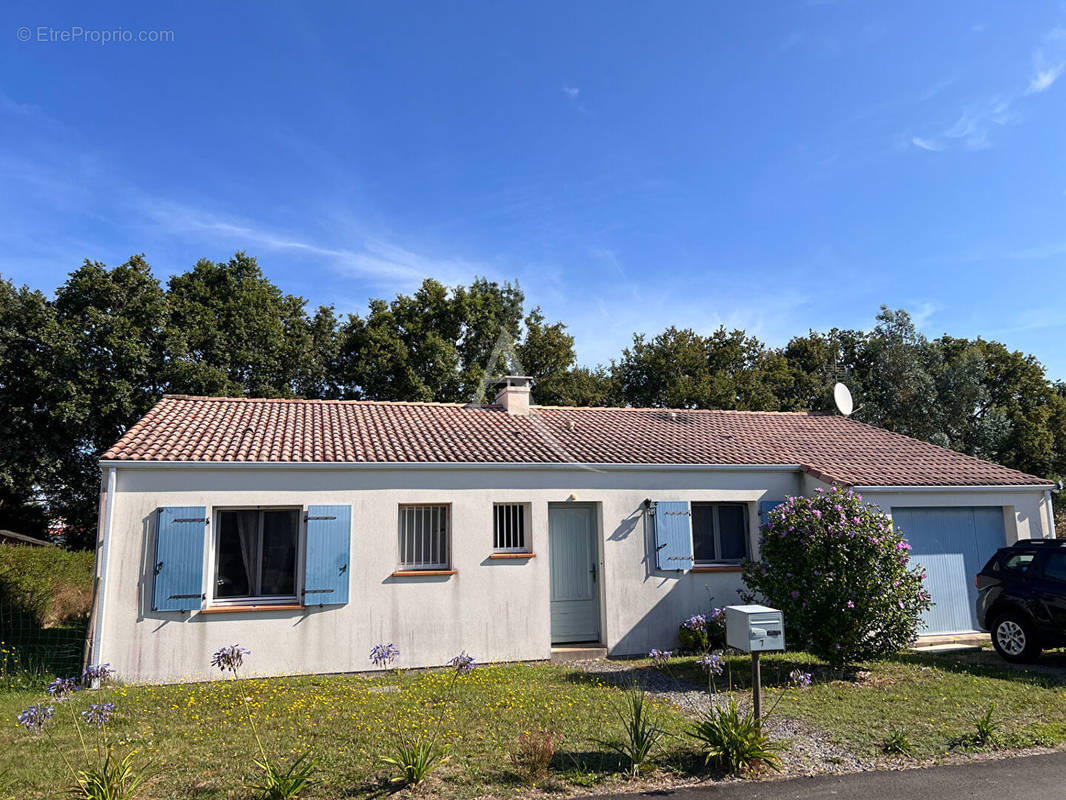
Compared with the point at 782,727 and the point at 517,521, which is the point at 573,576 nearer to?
the point at 517,521

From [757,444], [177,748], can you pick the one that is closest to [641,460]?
[757,444]

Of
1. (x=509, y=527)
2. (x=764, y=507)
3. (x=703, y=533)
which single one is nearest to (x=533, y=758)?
(x=509, y=527)

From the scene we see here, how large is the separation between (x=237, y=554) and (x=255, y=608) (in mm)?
892

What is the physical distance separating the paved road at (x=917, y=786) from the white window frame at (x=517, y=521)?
5829 millimetres

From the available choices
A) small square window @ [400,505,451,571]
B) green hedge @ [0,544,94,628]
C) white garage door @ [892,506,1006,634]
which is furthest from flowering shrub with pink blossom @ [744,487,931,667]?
green hedge @ [0,544,94,628]

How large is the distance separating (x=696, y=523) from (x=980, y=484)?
5.19 m

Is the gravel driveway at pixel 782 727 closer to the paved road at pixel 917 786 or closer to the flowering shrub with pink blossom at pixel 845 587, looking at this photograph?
the paved road at pixel 917 786

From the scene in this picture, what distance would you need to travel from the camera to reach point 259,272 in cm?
2355

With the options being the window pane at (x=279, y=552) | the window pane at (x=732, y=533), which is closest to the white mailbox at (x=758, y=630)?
the window pane at (x=732, y=533)

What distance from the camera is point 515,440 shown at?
12.1 m

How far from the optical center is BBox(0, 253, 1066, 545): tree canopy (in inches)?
784

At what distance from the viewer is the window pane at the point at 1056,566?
9.70 meters

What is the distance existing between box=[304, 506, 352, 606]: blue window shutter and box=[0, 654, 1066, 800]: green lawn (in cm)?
112

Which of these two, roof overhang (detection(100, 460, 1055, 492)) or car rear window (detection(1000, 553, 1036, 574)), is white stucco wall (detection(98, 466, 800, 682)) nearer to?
roof overhang (detection(100, 460, 1055, 492))
